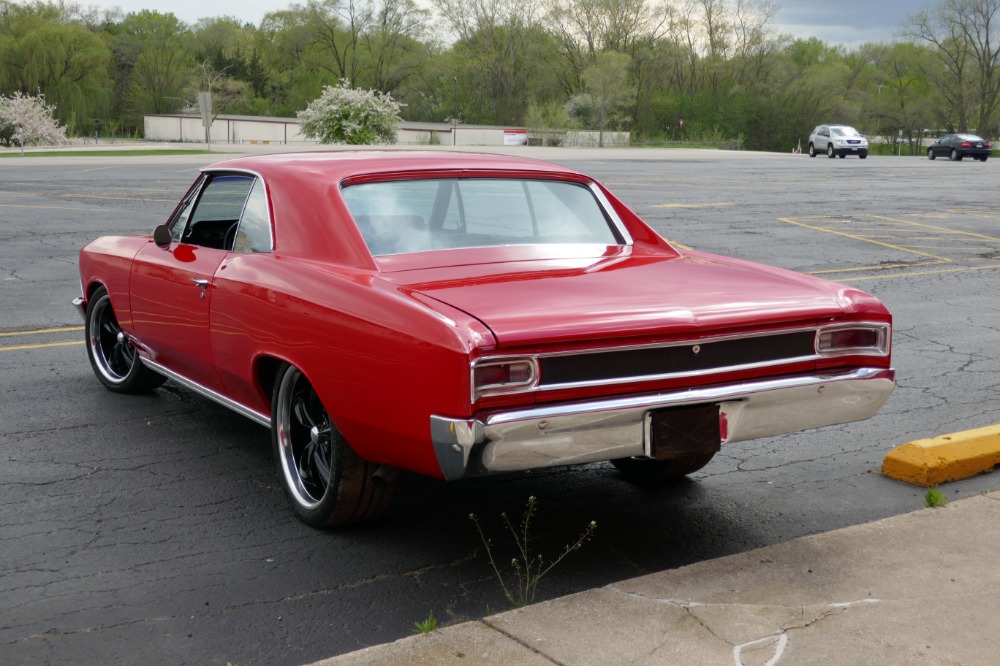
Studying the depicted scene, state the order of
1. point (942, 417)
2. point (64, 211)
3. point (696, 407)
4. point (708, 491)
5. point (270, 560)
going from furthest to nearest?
point (64, 211)
point (942, 417)
point (708, 491)
point (270, 560)
point (696, 407)

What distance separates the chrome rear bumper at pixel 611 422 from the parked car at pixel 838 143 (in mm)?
53463

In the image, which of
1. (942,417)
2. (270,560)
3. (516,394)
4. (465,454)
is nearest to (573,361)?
(516,394)

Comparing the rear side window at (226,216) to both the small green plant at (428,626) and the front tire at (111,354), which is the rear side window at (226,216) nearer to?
the front tire at (111,354)

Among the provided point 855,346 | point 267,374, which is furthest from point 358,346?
point 855,346

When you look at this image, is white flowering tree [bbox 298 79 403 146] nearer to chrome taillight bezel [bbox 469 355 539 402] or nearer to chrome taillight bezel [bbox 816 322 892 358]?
chrome taillight bezel [bbox 816 322 892 358]

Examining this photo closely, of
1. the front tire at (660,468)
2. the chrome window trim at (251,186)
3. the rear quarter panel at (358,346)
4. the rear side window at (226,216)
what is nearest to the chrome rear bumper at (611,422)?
the rear quarter panel at (358,346)

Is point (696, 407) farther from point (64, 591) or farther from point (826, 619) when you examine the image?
point (64, 591)

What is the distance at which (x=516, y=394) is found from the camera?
11.8 feet

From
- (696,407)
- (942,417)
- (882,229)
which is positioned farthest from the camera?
(882,229)

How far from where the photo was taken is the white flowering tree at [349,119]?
143 feet

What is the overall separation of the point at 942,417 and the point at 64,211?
54.5ft

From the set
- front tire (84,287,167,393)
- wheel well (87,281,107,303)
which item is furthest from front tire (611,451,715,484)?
wheel well (87,281,107,303)

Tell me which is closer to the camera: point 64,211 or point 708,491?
point 708,491

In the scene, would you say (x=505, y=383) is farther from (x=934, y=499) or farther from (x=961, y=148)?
(x=961, y=148)
